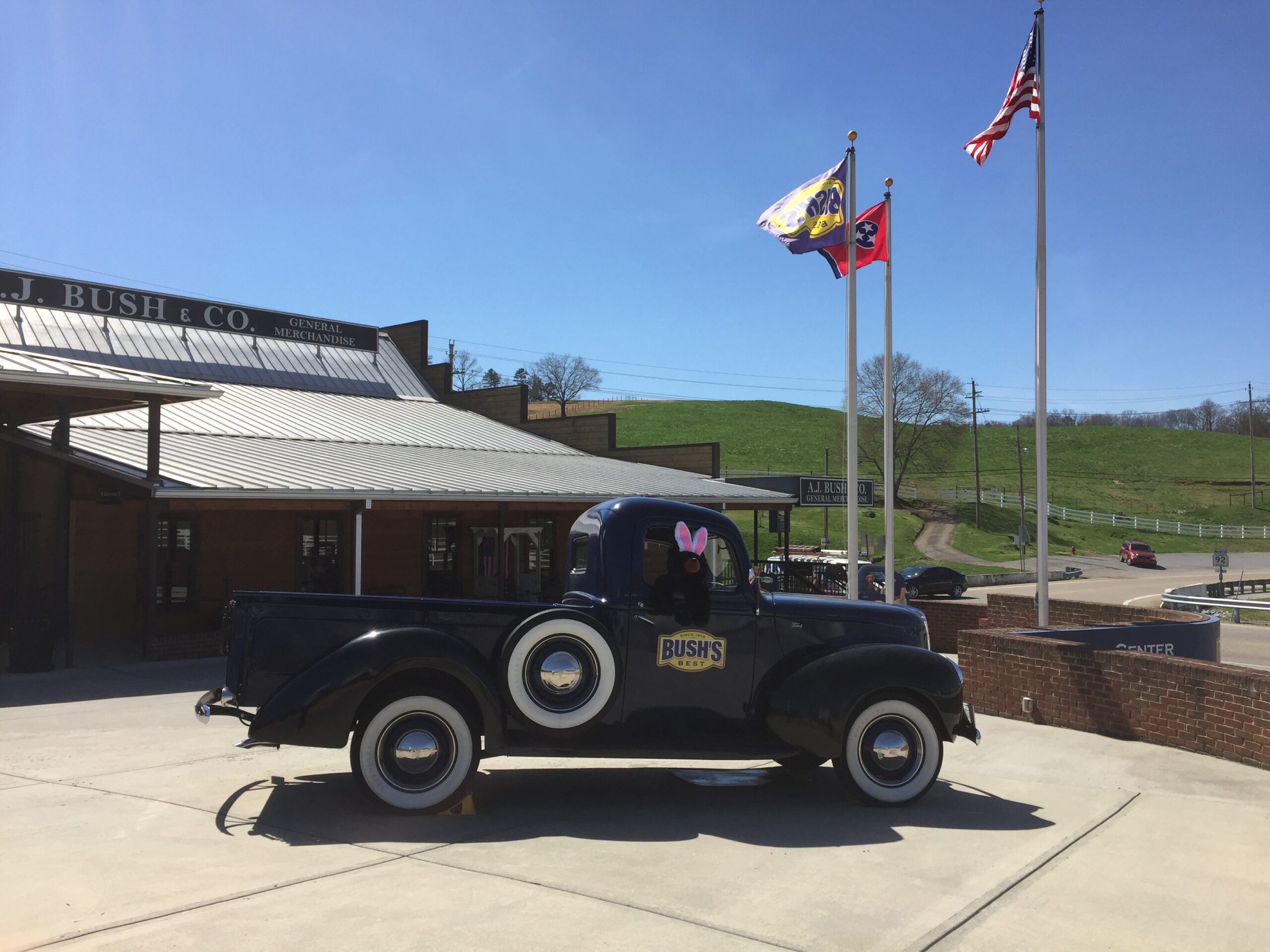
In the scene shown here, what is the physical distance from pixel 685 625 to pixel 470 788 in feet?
6.29

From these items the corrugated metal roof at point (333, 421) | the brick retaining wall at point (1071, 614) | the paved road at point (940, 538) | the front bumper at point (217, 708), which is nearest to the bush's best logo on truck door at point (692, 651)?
the front bumper at point (217, 708)

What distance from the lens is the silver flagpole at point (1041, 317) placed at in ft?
44.2

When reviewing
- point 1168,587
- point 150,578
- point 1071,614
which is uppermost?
point 150,578

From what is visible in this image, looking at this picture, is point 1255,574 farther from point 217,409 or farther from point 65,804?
point 65,804

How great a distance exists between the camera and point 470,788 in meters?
7.12

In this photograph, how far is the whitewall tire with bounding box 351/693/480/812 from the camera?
6727 mm

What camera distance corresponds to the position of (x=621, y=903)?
5145mm

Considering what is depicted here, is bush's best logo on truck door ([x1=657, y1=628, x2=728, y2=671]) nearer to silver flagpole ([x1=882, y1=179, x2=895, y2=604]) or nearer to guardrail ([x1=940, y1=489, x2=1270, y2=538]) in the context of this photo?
silver flagpole ([x1=882, y1=179, x2=895, y2=604])

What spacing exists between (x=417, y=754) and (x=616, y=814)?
4.78 ft

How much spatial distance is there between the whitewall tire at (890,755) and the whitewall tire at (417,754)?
273 centimetres

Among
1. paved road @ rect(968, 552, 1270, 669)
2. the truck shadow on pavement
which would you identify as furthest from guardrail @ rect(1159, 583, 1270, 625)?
the truck shadow on pavement

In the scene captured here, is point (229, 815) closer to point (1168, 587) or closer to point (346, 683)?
point (346, 683)

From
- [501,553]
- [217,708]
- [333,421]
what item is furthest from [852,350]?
[333,421]

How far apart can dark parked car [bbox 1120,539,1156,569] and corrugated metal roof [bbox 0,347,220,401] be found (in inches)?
1975
